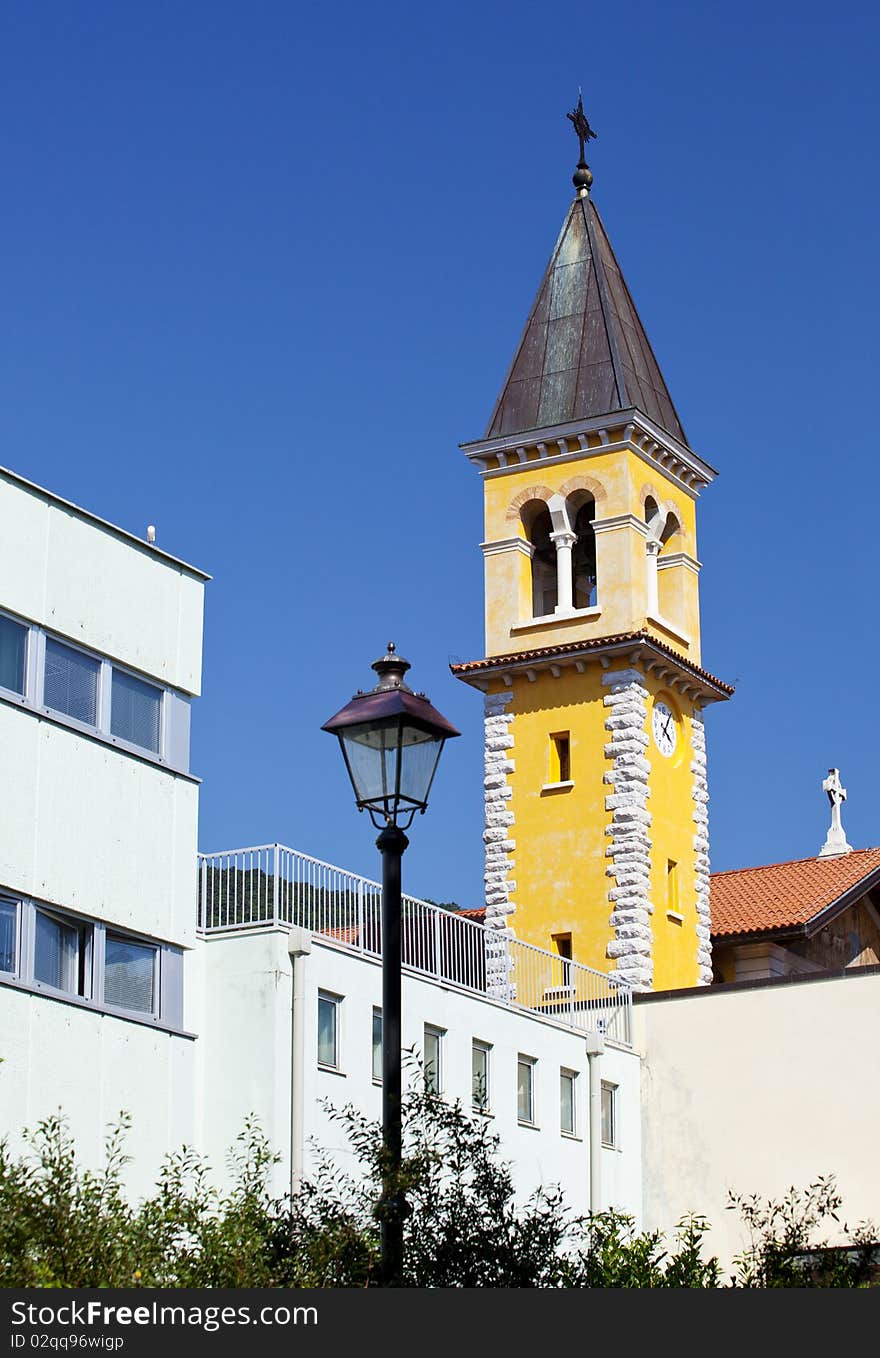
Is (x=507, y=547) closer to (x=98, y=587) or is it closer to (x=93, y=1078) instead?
(x=98, y=587)

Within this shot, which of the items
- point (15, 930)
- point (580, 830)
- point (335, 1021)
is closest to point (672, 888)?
point (580, 830)

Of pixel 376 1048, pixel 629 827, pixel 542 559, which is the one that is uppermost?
pixel 542 559

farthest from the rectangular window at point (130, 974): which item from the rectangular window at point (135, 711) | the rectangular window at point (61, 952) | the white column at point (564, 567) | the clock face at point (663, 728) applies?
the white column at point (564, 567)

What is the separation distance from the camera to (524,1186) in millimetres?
36969

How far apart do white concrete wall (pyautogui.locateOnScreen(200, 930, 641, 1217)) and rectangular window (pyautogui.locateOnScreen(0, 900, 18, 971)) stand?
14.7ft

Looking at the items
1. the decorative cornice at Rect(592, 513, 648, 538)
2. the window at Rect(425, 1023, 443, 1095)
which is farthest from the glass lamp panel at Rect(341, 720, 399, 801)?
the decorative cornice at Rect(592, 513, 648, 538)

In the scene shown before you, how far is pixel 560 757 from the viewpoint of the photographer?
156 ft

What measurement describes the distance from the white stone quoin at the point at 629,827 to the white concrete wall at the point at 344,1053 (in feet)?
14.3

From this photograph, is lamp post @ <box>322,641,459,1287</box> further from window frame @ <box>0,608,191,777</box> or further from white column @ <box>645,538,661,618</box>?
white column @ <box>645,538,661,618</box>

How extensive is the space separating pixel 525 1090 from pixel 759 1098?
203 inches

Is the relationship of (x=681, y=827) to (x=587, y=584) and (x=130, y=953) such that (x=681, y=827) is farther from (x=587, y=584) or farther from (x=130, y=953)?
(x=130, y=953)

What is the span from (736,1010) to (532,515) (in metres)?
12.6

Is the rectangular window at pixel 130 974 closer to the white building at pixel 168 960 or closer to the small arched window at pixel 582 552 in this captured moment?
the white building at pixel 168 960

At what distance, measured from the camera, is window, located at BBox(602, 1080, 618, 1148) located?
1613 inches
